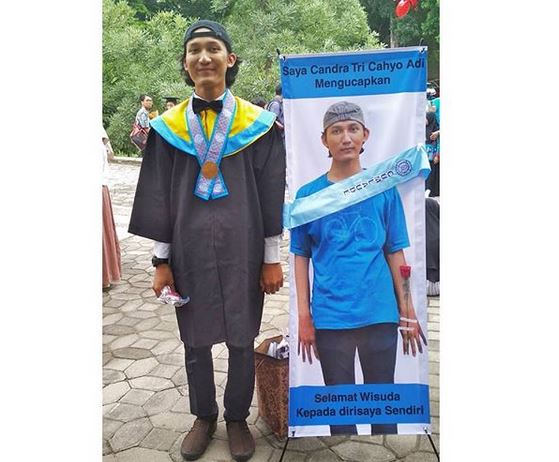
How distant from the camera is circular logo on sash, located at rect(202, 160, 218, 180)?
2387 millimetres

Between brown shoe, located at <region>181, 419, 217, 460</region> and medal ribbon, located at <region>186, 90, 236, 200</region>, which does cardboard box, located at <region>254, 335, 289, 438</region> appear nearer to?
brown shoe, located at <region>181, 419, 217, 460</region>

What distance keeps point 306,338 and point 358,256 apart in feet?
1.50

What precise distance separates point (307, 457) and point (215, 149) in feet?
5.16

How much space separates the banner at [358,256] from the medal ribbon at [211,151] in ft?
0.98

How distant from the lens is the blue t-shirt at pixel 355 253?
2.32 m

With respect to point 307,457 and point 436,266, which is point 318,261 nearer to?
point 307,457

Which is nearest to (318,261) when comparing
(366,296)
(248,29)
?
(366,296)

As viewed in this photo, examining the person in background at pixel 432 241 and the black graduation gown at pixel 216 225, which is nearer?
the black graduation gown at pixel 216 225

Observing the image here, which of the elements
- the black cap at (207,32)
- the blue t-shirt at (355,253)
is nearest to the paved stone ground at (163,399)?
the blue t-shirt at (355,253)

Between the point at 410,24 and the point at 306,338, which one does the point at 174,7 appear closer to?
the point at 410,24

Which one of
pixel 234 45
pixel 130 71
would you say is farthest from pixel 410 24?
pixel 130 71

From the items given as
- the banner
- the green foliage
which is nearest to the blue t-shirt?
the banner

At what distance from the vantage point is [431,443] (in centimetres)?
266

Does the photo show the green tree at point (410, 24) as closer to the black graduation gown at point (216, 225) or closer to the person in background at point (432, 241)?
the person in background at point (432, 241)
